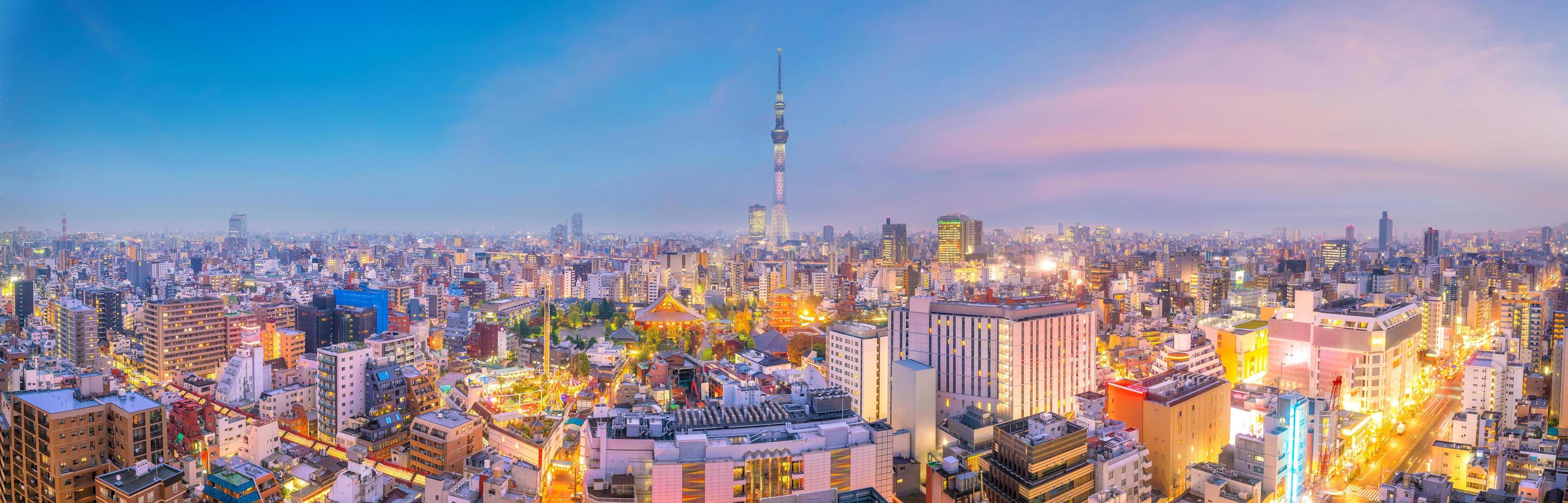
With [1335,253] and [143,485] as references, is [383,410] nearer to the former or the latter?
[143,485]

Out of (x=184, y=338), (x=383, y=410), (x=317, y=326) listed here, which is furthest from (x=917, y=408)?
(x=317, y=326)

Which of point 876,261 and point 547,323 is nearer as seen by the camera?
point 547,323

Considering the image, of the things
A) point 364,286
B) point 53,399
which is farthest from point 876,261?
point 53,399

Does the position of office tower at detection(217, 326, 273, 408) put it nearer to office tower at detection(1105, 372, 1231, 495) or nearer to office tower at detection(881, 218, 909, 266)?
office tower at detection(1105, 372, 1231, 495)

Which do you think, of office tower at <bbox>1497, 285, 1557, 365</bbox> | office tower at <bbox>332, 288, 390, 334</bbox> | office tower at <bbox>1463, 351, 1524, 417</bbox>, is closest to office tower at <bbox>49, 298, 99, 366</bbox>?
office tower at <bbox>332, 288, 390, 334</bbox>

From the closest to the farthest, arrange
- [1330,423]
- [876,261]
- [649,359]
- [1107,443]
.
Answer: [1107,443]
[1330,423]
[649,359]
[876,261]

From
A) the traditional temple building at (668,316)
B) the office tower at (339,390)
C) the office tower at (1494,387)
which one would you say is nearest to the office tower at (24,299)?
the office tower at (339,390)

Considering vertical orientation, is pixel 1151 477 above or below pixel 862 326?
below

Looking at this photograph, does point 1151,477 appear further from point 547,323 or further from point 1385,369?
point 547,323
